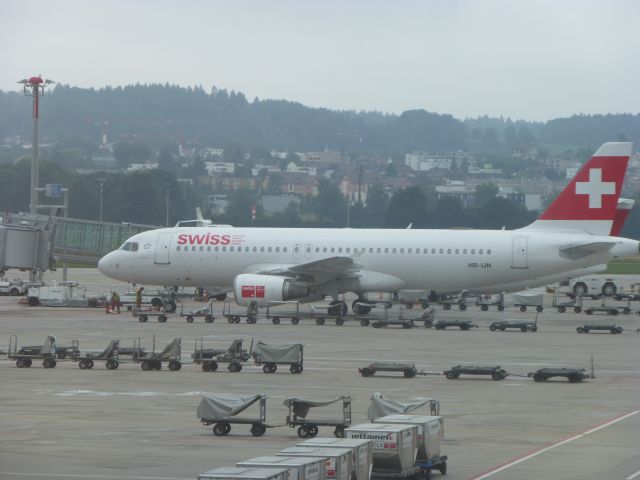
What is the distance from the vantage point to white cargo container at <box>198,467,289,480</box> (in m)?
19.8

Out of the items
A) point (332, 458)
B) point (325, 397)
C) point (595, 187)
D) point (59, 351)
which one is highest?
point (595, 187)

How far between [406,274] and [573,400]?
31.8m

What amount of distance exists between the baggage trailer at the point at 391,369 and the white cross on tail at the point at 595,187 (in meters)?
27.8

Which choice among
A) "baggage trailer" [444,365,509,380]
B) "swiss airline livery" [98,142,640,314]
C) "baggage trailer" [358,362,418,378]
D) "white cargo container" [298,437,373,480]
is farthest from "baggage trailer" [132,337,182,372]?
"swiss airline livery" [98,142,640,314]

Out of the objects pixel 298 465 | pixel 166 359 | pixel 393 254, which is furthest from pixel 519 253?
pixel 298 465

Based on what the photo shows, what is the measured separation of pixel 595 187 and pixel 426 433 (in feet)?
144

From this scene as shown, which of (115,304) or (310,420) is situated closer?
(310,420)

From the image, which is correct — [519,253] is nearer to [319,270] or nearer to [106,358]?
[319,270]

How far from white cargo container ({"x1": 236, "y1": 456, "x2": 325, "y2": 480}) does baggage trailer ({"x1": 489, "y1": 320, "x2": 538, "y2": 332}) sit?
3975 cm

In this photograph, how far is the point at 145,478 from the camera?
2434 centimetres

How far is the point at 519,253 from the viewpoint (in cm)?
6612

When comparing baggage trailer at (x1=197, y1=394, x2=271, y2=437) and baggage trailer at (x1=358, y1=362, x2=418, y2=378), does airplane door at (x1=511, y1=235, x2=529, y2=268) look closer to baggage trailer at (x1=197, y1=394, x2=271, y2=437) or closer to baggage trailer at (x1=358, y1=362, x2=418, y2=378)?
baggage trailer at (x1=358, y1=362, x2=418, y2=378)

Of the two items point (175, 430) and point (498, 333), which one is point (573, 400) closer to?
point (175, 430)

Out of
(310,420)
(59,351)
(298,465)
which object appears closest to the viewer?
(298,465)
